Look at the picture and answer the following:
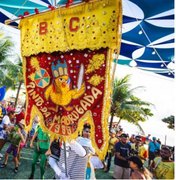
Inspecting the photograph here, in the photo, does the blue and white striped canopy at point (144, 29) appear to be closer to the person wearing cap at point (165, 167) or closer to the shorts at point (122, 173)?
the person wearing cap at point (165, 167)

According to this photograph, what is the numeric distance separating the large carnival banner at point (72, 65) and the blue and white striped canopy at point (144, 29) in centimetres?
32

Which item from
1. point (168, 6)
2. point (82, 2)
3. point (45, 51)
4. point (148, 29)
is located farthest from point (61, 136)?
point (148, 29)

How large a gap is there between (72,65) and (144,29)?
8.53 feet

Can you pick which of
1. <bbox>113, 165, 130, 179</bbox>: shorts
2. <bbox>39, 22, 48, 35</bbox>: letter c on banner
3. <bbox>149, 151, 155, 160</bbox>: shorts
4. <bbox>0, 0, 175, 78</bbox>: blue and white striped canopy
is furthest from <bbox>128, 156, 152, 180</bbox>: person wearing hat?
<bbox>149, 151, 155, 160</bbox>: shorts

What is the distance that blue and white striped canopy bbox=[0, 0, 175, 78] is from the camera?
3.81 m

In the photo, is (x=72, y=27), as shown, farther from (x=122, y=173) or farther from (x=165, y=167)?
(x=122, y=173)

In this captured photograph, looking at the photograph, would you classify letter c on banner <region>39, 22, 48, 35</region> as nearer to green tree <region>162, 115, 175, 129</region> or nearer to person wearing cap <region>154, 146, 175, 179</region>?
person wearing cap <region>154, 146, 175, 179</region>

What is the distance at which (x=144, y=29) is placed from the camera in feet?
16.1

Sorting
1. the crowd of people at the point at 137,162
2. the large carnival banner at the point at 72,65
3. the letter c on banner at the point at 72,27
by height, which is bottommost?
the crowd of people at the point at 137,162

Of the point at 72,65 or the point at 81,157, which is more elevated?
the point at 72,65

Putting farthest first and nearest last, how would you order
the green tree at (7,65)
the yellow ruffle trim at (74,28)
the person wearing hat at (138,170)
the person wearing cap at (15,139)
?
1. the green tree at (7,65)
2. the person wearing cap at (15,139)
3. the person wearing hat at (138,170)
4. the yellow ruffle trim at (74,28)

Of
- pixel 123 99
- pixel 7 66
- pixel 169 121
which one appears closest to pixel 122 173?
pixel 123 99

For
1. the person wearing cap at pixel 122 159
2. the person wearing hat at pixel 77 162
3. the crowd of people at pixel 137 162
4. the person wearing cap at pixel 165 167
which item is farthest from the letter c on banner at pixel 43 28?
the person wearing cap at pixel 122 159

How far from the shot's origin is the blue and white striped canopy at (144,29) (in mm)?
3814
